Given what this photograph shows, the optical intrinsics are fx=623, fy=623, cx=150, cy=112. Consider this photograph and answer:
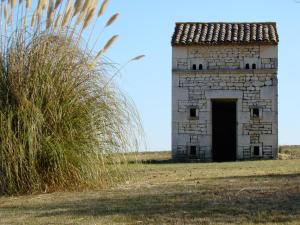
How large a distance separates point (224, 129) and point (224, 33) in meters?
4.34

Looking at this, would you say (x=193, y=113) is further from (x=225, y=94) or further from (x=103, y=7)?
(x=103, y=7)

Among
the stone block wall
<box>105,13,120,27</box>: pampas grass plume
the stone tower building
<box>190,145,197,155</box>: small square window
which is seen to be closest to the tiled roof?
the stone tower building

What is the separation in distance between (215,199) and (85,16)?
314 centimetres

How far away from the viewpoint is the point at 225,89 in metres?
22.5

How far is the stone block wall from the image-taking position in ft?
73.0

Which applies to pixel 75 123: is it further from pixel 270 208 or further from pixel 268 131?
pixel 268 131

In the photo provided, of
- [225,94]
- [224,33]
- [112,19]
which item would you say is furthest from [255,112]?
[112,19]

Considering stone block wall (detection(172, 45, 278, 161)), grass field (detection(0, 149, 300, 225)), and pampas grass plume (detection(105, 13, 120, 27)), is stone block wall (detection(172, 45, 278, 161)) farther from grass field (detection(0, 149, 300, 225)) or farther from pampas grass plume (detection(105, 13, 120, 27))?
pampas grass plume (detection(105, 13, 120, 27))

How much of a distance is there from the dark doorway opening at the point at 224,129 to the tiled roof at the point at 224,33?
3.10 m

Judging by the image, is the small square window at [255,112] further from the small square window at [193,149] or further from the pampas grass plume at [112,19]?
the pampas grass plume at [112,19]

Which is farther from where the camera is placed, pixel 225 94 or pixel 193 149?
pixel 225 94

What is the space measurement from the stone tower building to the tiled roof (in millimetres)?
36

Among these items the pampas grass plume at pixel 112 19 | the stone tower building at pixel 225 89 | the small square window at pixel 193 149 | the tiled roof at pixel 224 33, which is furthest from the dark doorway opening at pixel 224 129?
the pampas grass plume at pixel 112 19

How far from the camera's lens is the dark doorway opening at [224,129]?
24875 mm
